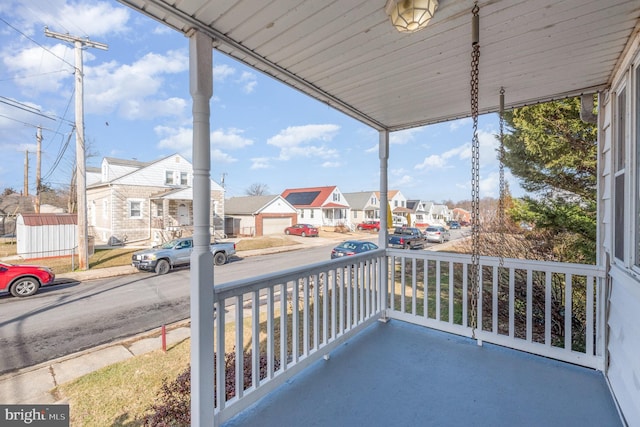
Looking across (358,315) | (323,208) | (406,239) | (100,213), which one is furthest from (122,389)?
(323,208)

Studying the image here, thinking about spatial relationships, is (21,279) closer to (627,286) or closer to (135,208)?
(135,208)

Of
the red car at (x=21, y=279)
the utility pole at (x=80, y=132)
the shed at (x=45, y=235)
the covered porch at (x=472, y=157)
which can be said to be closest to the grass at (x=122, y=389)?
the covered porch at (x=472, y=157)

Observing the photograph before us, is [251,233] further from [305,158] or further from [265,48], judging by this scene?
[265,48]

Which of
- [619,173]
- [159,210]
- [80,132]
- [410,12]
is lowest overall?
[159,210]

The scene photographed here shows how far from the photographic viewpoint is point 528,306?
2.58 metres

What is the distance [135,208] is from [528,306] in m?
17.1

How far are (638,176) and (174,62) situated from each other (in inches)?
205

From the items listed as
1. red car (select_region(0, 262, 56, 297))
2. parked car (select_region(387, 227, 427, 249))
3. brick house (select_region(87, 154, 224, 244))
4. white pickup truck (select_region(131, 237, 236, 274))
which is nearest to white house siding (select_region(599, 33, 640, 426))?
white pickup truck (select_region(131, 237, 236, 274))

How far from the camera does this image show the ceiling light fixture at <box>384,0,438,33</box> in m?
1.42

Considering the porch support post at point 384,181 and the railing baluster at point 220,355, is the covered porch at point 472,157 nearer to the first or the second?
the railing baluster at point 220,355

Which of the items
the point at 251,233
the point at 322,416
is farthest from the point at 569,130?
Answer: the point at 251,233

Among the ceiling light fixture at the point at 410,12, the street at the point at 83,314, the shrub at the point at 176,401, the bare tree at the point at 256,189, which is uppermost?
the bare tree at the point at 256,189

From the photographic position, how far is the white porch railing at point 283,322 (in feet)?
5.64

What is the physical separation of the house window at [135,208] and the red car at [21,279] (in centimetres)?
894
